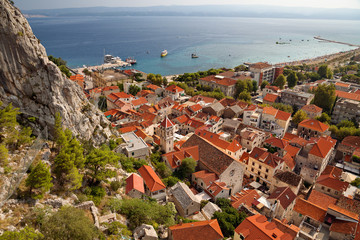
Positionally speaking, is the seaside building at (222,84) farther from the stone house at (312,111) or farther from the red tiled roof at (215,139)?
the red tiled roof at (215,139)

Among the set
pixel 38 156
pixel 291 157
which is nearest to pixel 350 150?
pixel 291 157

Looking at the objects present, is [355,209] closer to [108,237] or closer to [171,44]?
[108,237]

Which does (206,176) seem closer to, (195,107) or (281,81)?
(195,107)

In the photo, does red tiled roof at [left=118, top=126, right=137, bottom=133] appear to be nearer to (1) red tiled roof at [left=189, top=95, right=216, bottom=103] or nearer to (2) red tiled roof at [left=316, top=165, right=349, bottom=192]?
(1) red tiled roof at [left=189, top=95, right=216, bottom=103]

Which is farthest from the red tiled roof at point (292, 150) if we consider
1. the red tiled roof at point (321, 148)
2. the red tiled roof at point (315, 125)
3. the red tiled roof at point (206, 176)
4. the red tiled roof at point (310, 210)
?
the red tiled roof at point (206, 176)

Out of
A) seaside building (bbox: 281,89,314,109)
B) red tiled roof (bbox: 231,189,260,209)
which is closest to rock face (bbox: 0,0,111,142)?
red tiled roof (bbox: 231,189,260,209)
